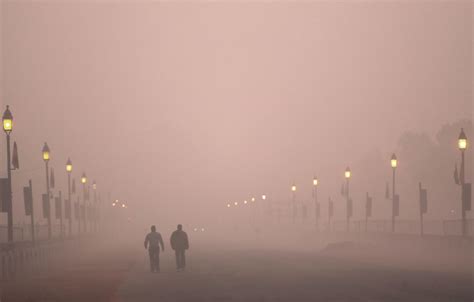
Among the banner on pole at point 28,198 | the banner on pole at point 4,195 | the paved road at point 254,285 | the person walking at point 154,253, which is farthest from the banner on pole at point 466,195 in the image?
the banner on pole at point 28,198

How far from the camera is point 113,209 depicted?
192m

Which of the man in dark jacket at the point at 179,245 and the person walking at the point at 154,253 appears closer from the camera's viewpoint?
the person walking at the point at 154,253

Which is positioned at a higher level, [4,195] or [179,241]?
[4,195]

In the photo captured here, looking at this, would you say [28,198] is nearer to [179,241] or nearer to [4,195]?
[4,195]

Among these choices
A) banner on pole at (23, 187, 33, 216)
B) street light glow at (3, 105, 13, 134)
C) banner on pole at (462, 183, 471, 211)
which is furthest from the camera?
banner on pole at (23, 187, 33, 216)

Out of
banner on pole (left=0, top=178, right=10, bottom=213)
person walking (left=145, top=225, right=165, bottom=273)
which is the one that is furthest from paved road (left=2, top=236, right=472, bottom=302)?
banner on pole (left=0, top=178, right=10, bottom=213)

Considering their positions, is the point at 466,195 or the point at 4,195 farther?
the point at 466,195

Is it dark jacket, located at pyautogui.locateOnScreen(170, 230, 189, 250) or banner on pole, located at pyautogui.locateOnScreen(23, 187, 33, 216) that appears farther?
banner on pole, located at pyautogui.locateOnScreen(23, 187, 33, 216)

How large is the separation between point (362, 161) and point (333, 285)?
406 feet

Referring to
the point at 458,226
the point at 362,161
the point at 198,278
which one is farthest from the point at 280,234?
the point at 198,278

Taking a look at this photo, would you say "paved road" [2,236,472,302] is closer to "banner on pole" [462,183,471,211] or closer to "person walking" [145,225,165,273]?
"person walking" [145,225,165,273]

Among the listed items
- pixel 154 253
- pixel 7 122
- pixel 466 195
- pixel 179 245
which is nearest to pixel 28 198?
pixel 7 122

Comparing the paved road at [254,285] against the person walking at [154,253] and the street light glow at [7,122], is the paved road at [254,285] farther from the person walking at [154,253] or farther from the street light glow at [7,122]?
the street light glow at [7,122]

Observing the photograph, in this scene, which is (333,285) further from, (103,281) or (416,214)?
(416,214)
